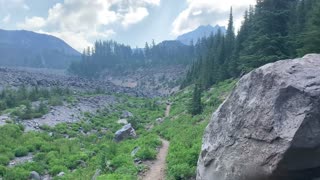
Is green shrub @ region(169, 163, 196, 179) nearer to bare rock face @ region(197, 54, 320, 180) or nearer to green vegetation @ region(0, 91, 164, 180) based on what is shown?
green vegetation @ region(0, 91, 164, 180)

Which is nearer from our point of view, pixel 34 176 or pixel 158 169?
pixel 158 169

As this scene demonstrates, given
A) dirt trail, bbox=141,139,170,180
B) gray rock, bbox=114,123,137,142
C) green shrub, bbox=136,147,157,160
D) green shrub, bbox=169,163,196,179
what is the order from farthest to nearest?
1. gray rock, bbox=114,123,137,142
2. green shrub, bbox=136,147,157,160
3. dirt trail, bbox=141,139,170,180
4. green shrub, bbox=169,163,196,179

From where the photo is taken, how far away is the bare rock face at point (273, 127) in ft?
30.2

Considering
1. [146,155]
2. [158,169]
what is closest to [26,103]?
[146,155]

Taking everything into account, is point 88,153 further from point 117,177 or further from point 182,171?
point 182,171

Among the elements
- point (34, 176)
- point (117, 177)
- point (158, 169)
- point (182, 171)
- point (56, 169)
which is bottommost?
point (34, 176)

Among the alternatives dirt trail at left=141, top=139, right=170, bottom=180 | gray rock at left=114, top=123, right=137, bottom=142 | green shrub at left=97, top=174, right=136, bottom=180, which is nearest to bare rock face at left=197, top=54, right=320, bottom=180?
green shrub at left=97, top=174, right=136, bottom=180

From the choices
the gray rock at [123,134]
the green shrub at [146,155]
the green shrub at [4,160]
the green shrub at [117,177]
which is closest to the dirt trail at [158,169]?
the green shrub at [146,155]

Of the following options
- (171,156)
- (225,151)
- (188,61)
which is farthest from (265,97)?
(188,61)

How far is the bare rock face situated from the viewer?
9211mm

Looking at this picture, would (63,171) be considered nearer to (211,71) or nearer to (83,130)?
(83,130)

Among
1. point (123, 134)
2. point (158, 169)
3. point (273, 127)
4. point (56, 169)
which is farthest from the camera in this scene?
point (123, 134)

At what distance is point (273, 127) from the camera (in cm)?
978

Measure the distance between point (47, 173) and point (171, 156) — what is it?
8746 mm
